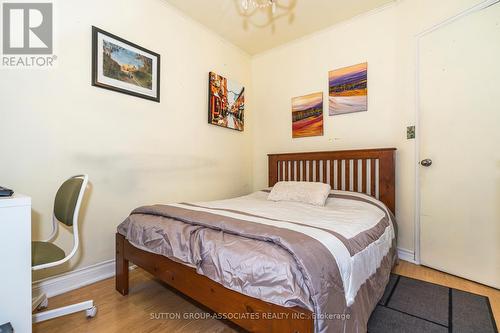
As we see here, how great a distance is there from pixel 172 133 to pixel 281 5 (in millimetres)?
1689

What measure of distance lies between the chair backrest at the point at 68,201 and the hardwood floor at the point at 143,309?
22.3 inches

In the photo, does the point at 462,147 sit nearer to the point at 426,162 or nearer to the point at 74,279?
the point at 426,162

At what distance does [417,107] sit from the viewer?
2.10 meters

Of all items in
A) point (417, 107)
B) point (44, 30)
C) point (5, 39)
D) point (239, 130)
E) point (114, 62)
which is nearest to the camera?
point (5, 39)

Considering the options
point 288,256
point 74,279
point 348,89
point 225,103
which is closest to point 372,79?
point 348,89

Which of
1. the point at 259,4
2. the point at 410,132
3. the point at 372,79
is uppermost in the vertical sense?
the point at 259,4

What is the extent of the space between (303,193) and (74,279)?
192 cm

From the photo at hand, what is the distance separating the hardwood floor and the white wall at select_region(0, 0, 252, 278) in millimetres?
283

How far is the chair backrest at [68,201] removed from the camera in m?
1.29

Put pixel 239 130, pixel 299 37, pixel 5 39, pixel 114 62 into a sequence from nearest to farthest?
pixel 5 39, pixel 114 62, pixel 299 37, pixel 239 130

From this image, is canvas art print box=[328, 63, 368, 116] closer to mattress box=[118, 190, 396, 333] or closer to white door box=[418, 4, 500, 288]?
white door box=[418, 4, 500, 288]

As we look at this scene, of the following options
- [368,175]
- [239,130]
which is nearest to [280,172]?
[239,130]

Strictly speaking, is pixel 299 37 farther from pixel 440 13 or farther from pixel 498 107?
pixel 498 107

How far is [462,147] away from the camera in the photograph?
5.94 ft
